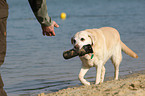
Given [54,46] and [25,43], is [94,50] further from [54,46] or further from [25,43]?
[25,43]

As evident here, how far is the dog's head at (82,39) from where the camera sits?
5.38m

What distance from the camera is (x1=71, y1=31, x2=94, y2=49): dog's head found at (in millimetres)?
5383

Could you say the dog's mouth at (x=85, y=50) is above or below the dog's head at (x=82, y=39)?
below

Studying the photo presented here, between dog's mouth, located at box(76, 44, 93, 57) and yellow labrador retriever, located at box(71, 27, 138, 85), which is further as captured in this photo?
yellow labrador retriever, located at box(71, 27, 138, 85)

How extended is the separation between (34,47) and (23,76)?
3650 mm

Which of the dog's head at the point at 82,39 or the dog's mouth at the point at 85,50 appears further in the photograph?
the dog's head at the point at 82,39

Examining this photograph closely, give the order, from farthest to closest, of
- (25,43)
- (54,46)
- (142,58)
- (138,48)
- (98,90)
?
(25,43) < (54,46) < (138,48) < (142,58) < (98,90)

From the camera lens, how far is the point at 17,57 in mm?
8836

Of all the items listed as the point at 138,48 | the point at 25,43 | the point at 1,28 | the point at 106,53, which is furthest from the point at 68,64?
the point at 1,28

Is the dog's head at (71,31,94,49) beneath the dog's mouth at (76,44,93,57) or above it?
above

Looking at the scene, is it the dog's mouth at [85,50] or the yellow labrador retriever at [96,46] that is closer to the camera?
the dog's mouth at [85,50]

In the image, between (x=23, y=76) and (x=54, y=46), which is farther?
(x=54, y=46)

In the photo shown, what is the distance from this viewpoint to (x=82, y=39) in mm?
5449

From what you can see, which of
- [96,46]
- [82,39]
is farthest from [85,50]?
[96,46]
